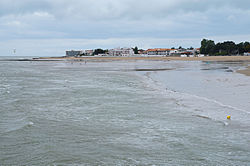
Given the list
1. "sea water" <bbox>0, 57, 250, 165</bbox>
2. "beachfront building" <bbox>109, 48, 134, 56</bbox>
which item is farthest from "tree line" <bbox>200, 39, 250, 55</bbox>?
"sea water" <bbox>0, 57, 250, 165</bbox>

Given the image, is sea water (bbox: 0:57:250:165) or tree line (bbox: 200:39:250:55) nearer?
sea water (bbox: 0:57:250:165)

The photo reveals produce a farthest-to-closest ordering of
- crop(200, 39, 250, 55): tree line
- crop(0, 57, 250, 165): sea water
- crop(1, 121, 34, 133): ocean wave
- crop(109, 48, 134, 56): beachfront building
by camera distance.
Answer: crop(109, 48, 134, 56): beachfront building → crop(200, 39, 250, 55): tree line → crop(1, 121, 34, 133): ocean wave → crop(0, 57, 250, 165): sea water

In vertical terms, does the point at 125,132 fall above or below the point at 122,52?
below

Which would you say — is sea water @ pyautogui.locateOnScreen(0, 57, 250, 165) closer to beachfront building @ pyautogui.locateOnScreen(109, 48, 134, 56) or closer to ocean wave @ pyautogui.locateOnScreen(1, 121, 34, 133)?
ocean wave @ pyautogui.locateOnScreen(1, 121, 34, 133)

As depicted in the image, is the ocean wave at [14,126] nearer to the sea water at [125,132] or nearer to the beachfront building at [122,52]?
the sea water at [125,132]

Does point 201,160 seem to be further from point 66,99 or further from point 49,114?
point 66,99

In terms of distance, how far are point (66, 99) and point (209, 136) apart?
29.0ft

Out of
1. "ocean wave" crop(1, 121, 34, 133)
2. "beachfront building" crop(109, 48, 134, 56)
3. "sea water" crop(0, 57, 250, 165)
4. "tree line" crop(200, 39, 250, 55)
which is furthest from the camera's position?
"beachfront building" crop(109, 48, 134, 56)

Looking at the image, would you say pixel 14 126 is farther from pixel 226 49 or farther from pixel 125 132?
pixel 226 49

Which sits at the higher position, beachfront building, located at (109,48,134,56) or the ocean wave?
beachfront building, located at (109,48,134,56)

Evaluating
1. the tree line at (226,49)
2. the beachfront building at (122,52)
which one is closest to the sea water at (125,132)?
the tree line at (226,49)

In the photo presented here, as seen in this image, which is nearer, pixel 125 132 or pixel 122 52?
pixel 125 132

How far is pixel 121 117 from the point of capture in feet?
35.2

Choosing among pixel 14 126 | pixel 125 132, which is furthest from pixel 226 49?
pixel 14 126
